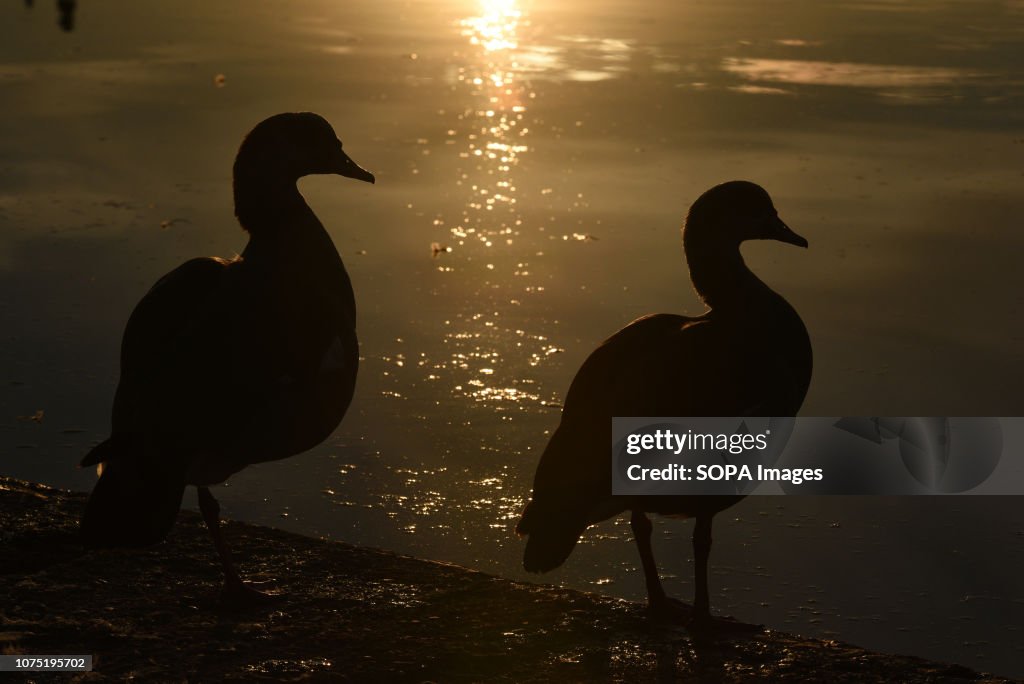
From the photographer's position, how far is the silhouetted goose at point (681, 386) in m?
5.43

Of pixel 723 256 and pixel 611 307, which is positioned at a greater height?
pixel 723 256

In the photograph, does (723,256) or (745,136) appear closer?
(723,256)

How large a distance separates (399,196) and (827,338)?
16.4 feet

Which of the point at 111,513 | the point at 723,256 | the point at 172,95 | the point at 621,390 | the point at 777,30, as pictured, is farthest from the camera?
the point at 777,30

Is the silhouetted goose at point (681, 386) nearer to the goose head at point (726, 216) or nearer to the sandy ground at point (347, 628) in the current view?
the goose head at point (726, 216)

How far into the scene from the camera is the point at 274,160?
617cm

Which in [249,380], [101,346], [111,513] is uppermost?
[249,380]

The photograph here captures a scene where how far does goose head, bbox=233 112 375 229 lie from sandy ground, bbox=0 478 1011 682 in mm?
1441

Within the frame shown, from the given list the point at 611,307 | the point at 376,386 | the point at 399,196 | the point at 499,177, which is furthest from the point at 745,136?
the point at 376,386

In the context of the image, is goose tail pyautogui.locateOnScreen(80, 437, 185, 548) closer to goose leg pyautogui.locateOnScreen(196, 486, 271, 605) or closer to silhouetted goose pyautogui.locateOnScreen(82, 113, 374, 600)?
silhouetted goose pyautogui.locateOnScreen(82, 113, 374, 600)

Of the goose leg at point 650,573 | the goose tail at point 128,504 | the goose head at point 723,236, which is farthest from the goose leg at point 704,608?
the goose tail at point 128,504

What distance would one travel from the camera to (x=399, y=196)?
13766mm

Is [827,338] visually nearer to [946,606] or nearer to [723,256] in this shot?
[946,606]

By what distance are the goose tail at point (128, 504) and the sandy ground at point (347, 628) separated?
0.35 meters
